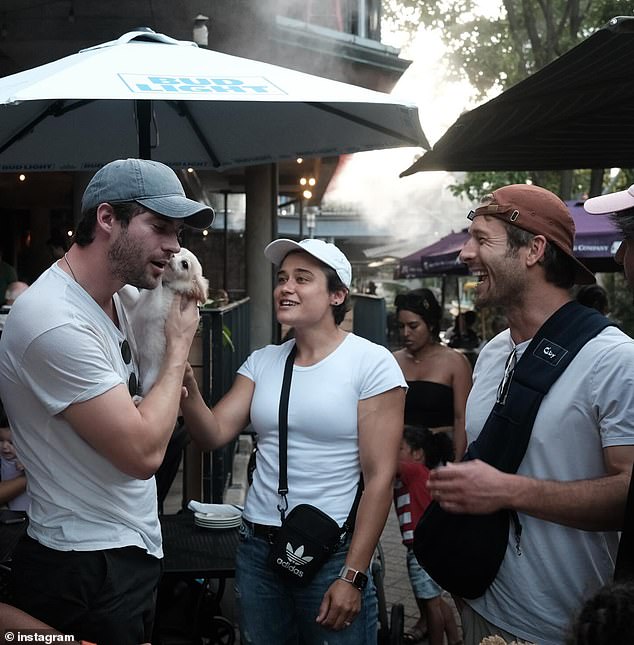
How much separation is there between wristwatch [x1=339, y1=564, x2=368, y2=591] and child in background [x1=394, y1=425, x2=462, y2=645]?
1711mm

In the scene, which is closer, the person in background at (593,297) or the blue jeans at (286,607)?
the blue jeans at (286,607)

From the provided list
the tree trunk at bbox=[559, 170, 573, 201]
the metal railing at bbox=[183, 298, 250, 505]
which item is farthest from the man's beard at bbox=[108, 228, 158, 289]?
the tree trunk at bbox=[559, 170, 573, 201]

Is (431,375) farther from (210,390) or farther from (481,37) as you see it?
(481,37)

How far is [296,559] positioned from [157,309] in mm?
1019

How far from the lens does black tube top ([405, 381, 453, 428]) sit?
5.20 m

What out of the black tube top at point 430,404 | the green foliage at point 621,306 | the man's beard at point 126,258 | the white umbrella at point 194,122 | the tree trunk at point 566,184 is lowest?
the black tube top at point 430,404

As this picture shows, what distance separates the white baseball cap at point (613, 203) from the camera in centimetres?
238

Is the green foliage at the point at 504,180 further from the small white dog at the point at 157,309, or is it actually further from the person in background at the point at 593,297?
the small white dog at the point at 157,309

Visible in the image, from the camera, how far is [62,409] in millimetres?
2133

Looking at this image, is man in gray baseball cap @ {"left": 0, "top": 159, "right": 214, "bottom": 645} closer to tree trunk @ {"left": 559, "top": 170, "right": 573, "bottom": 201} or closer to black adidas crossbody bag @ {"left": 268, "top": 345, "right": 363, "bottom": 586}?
black adidas crossbody bag @ {"left": 268, "top": 345, "right": 363, "bottom": 586}

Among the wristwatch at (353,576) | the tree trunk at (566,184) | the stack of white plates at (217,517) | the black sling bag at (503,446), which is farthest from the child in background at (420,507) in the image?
the tree trunk at (566,184)

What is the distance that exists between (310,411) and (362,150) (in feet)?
6.91

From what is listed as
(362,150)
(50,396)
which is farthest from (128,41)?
(50,396)

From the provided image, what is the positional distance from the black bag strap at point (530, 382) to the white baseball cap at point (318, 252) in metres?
0.98
